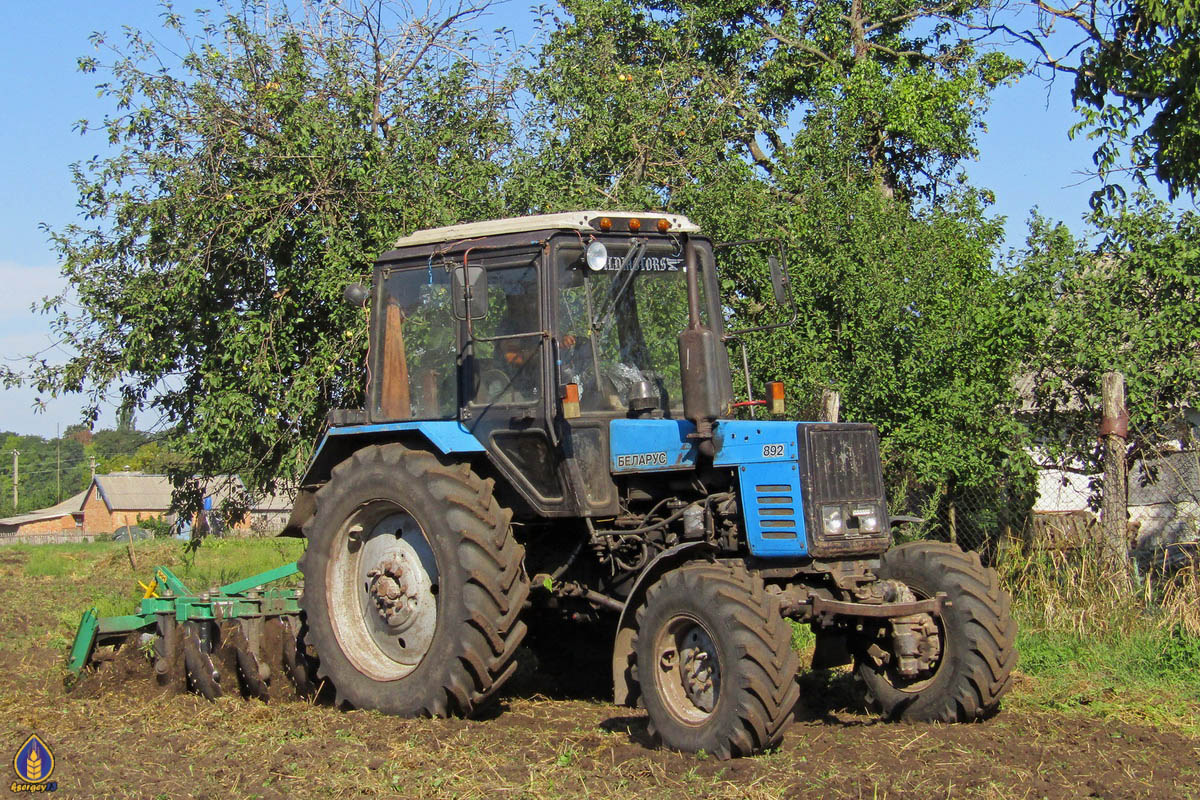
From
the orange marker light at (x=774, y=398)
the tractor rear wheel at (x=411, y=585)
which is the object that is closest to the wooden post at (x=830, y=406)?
the orange marker light at (x=774, y=398)

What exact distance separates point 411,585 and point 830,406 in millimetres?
3767

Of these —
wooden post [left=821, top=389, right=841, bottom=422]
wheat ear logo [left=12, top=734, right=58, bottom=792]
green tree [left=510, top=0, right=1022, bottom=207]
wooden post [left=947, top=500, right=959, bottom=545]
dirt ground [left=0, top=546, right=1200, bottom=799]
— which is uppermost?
green tree [left=510, top=0, right=1022, bottom=207]

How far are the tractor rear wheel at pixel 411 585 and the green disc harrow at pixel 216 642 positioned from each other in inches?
11.9

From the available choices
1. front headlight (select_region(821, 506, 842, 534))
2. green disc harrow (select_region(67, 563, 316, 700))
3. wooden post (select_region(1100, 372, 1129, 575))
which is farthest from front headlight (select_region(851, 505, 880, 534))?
green disc harrow (select_region(67, 563, 316, 700))

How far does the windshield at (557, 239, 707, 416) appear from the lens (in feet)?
22.7

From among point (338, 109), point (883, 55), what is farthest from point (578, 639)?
point (883, 55)

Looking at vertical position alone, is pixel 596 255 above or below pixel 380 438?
above

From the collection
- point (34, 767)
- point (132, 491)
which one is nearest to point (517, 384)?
point (34, 767)

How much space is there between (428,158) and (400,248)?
12.4 feet

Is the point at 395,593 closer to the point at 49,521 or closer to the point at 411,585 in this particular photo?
the point at 411,585

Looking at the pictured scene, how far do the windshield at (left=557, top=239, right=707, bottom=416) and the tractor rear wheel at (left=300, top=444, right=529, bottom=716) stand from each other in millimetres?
879

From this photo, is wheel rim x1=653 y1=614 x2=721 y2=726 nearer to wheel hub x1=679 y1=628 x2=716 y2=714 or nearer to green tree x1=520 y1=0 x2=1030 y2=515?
wheel hub x1=679 y1=628 x2=716 y2=714

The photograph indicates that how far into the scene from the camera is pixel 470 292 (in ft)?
21.5

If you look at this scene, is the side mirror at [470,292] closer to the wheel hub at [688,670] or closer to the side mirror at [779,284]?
the side mirror at [779,284]
